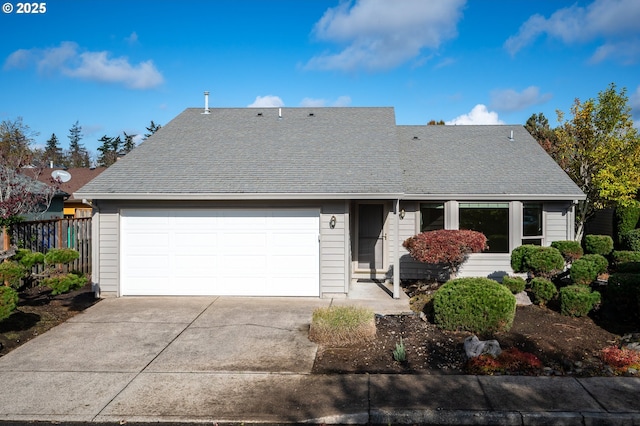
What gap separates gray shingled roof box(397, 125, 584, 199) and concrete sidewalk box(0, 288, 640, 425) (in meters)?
6.43

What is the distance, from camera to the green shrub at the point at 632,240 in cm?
1352

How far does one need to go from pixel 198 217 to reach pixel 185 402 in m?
5.89

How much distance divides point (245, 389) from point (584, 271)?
24.0 feet

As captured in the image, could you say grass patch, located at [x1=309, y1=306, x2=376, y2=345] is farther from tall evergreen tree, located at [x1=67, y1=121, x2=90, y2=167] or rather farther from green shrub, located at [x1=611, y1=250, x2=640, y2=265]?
tall evergreen tree, located at [x1=67, y1=121, x2=90, y2=167]

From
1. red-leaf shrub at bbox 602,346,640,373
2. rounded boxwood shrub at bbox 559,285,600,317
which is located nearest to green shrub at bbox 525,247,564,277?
rounded boxwood shrub at bbox 559,285,600,317

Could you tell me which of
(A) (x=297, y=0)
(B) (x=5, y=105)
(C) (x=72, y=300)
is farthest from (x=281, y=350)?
(B) (x=5, y=105)

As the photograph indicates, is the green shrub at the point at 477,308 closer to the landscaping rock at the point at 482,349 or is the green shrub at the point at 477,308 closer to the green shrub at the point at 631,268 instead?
the landscaping rock at the point at 482,349

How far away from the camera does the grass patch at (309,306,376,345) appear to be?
6.87 m

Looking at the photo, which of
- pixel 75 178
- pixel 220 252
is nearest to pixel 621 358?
pixel 220 252

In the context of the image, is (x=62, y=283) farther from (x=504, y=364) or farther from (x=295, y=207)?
(x=504, y=364)

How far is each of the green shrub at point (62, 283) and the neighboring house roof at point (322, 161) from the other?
2311mm

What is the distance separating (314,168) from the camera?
35.0 ft

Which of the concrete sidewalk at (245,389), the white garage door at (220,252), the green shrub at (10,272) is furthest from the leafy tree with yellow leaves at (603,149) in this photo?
the green shrub at (10,272)

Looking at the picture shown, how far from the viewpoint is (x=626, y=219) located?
14.7 m
